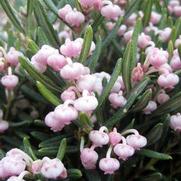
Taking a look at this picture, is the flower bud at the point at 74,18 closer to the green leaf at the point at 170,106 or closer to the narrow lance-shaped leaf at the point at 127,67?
the narrow lance-shaped leaf at the point at 127,67

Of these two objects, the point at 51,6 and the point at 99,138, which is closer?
the point at 99,138

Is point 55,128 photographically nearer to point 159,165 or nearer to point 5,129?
point 5,129

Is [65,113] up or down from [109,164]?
up

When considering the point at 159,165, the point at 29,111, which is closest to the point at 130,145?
the point at 159,165

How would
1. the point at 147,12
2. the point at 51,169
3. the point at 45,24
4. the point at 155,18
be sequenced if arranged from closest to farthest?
the point at 51,169, the point at 45,24, the point at 147,12, the point at 155,18

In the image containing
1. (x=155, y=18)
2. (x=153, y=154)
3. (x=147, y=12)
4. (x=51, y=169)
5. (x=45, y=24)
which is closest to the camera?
A: (x=51, y=169)

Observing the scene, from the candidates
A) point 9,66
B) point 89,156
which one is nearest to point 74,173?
point 89,156

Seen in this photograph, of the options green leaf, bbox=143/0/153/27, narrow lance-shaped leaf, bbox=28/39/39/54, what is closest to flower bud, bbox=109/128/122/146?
narrow lance-shaped leaf, bbox=28/39/39/54

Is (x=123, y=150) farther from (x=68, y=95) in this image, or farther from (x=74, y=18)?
(x=74, y=18)

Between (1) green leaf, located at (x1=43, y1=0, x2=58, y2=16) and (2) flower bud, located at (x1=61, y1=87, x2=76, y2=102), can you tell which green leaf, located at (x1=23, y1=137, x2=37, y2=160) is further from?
(1) green leaf, located at (x1=43, y1=0, x2=58, y2=16)
